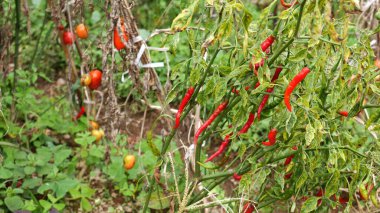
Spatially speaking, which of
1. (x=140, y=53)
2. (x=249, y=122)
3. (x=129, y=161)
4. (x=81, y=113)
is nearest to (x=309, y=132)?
(x=249, y=122)

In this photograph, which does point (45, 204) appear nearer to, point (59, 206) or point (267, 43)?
point (59, 206)

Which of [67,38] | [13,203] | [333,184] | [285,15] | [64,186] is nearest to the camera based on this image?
[285,15]

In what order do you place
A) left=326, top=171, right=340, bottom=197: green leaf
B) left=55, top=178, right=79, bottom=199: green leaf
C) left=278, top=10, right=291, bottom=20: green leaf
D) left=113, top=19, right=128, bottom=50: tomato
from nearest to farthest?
1. left=278, top=10, right=291, bottom=20: green leaf
2. left=326, top=171, right=340, bottom=197: green leaf
3. left=113, top=19, right=128, bottom=50: tomato
4. left=55, top=178, right=79, bottom=199: green leaf

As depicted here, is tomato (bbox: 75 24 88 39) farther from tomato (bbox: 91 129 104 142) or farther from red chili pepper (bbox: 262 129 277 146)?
red chili pepper (bbox: 262 129 277 146)

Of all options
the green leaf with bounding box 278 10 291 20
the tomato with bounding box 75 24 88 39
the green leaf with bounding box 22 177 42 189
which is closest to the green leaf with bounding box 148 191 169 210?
the green leaf with bounding box 22 177 42 189

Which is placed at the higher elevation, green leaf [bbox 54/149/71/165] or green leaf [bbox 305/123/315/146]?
green leaf [bbox 305/123/315/146]

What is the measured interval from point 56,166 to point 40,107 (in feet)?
1.72

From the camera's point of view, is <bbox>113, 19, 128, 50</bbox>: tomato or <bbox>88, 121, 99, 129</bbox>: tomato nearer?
<bbox>113, 19, 128, 50</bbox>: tomato

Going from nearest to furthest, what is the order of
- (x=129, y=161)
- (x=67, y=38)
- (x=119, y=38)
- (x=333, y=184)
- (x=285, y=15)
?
(x=285, y=15) < (x=333, y=184) < (x=119, y=38) < (x=129, y=161) < (x=67, y=38)

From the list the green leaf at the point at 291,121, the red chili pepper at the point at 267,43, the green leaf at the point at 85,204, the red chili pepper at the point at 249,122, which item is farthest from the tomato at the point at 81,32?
the green leaf at the point at 291,121

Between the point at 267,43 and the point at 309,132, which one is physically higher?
the point at 267,43

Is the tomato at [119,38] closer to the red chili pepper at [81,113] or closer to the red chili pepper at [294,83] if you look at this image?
the red chili pepper at [294,83]

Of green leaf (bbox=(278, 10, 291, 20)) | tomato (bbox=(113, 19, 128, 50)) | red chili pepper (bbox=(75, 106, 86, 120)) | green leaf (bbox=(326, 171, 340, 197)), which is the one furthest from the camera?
red chili pepper (bbox=(75, 106, 86, 120))

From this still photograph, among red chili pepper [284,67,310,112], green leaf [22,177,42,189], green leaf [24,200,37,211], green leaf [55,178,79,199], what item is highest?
red chili pepper [284,67,310,112]
